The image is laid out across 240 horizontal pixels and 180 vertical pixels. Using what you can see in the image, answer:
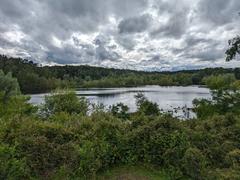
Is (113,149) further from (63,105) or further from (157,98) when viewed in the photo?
(157,98)

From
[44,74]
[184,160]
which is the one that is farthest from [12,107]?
[44,74]

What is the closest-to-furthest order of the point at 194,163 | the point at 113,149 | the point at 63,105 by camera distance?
the point at 194,163, the point at 113,149, the point at 63,105

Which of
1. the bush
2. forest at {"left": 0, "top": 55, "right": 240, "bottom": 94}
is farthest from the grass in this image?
forest at {"left": 0, "top": 55, "right": 240, "bottom": 94}

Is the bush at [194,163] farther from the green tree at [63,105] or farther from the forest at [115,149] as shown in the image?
the green tree at [63,105]

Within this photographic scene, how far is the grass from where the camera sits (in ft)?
17.6

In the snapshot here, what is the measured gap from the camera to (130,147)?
601 cm

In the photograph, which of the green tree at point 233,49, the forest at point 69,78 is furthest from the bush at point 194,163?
the forest at point 69,78

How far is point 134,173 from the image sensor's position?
219 inches

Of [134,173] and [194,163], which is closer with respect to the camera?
[194,163]

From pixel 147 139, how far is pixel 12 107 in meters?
15.2

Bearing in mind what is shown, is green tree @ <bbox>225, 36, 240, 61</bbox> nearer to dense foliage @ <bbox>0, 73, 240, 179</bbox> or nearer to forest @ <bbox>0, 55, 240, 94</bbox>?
dense foliage @ <bbox>0, 73, 240, 179</bbox>

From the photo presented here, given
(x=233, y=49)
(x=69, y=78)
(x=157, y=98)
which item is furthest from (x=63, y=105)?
(x=69, y=78)

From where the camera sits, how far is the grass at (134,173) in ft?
17.6

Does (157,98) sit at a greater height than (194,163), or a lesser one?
lesser
